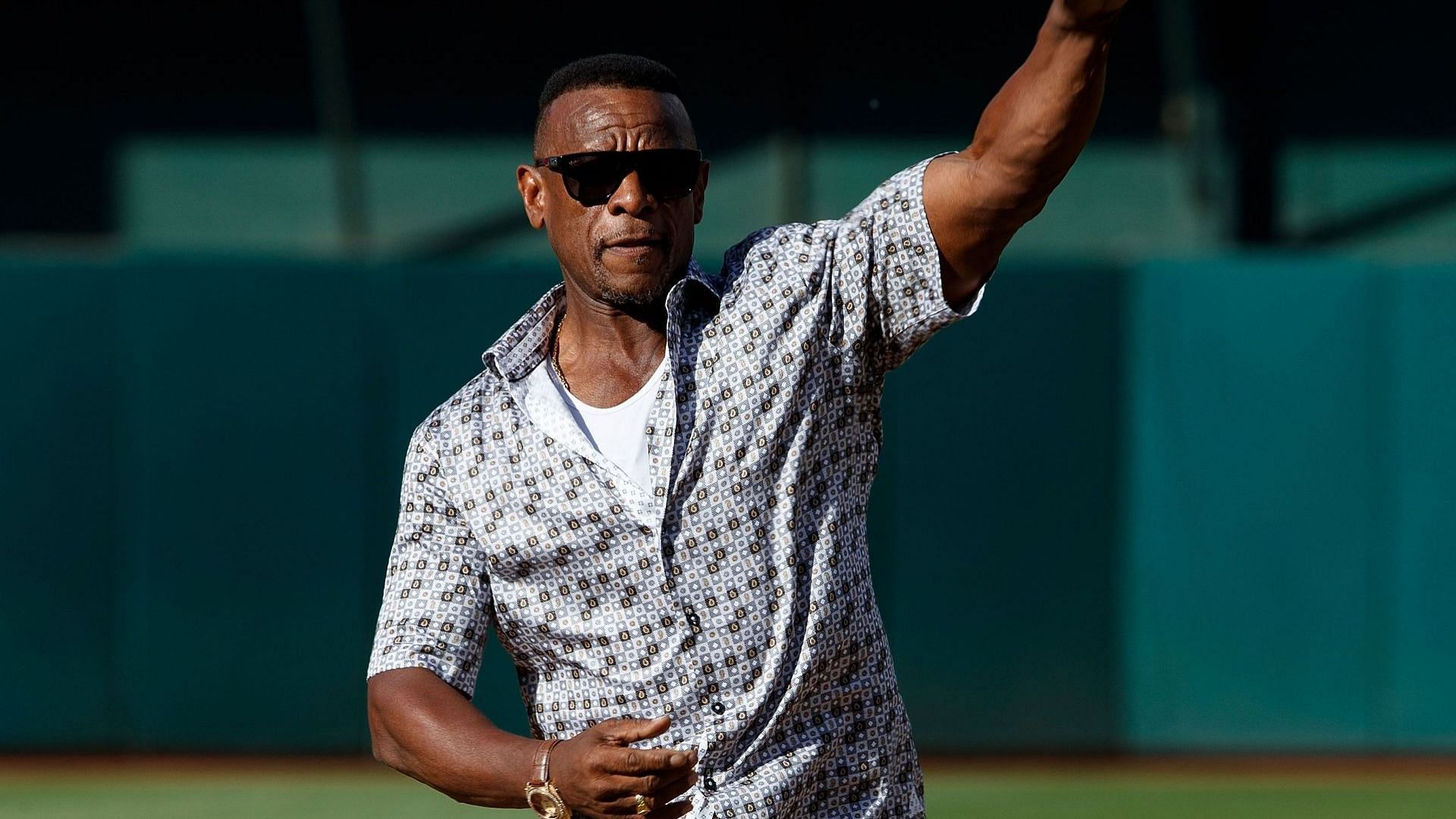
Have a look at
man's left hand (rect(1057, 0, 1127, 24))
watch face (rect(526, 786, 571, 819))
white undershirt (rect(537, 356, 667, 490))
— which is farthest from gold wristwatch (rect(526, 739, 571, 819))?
man's left hand (rect(1057, 0, 1127, 24))

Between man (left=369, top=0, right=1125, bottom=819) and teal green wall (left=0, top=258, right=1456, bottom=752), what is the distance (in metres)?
4.69

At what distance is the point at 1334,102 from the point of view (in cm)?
844

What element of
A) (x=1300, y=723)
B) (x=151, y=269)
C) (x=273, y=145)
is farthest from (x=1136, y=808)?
(x=273, y=145)

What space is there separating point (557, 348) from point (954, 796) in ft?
14.7

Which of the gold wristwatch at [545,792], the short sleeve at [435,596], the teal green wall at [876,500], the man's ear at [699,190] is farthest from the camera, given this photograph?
the teal green wall at [876,500]

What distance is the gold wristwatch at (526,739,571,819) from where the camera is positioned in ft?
6.88

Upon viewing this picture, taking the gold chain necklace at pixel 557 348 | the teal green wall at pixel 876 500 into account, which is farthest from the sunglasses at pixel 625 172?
the teal green wall at pixel 876 500

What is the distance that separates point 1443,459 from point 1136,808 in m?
1.92

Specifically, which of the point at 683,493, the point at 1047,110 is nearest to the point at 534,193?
the point at 683,493

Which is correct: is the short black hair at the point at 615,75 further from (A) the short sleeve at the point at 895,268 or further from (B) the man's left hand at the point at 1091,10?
(B) the man's left hand at the point at 1091,10

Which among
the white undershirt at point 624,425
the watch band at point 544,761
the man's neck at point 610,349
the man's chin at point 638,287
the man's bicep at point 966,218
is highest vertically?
the man's bicep at point 966,218

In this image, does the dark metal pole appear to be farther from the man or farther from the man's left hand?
the man's left hand

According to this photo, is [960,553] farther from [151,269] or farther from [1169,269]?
[151,269]

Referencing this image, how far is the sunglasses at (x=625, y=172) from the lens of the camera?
2.37m
